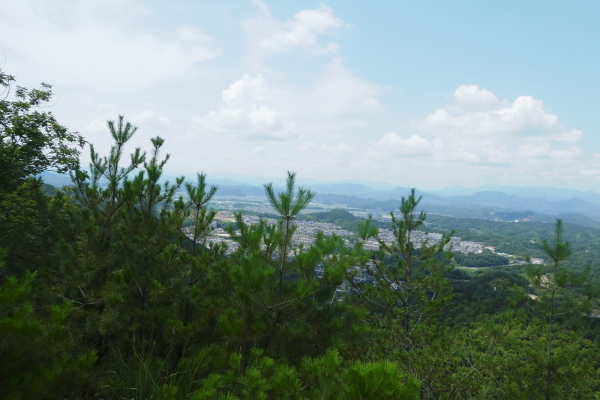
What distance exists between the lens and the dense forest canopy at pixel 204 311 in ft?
6.55

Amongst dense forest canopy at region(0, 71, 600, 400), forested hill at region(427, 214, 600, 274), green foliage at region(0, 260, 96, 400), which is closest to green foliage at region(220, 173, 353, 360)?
dense forest canopy at region(0, 71, 600, 400)

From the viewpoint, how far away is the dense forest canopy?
78.6 inches

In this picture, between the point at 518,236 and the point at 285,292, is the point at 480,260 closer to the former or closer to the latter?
the point at 518,236

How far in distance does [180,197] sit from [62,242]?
142cm

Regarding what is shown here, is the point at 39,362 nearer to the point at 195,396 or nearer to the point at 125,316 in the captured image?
the point at 195,396

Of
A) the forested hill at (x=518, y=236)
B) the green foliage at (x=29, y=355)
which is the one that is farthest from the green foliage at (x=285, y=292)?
the forested hill at (x=518, y=236)

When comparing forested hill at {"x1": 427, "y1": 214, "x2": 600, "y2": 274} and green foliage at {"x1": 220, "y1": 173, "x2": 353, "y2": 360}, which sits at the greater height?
green foliage at {"x1": 220, "y1": 173, "x2": 353, "y2": 360}

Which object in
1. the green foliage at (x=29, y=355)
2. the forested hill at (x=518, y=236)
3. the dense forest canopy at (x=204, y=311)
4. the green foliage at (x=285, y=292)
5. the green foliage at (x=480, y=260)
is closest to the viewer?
the green foliage at (x=29, y=355)

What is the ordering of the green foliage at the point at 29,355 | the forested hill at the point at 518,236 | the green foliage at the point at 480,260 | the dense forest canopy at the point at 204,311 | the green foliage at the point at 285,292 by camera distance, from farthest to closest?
the forested hill at the point at 518,236, the green foliage at the point at 480,260, the green foliage at the point at 285,292, the dense forest canopy at the point at 204,311, the green foliage at the point at 29,355

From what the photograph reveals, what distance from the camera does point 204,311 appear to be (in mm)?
3422

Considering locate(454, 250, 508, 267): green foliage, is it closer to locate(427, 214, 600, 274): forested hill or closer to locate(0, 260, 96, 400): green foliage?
locate(427, 214, 600, 274): forested hill

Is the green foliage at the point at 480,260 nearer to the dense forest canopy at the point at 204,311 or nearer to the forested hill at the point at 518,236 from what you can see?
the forested hill at the point at 518,236

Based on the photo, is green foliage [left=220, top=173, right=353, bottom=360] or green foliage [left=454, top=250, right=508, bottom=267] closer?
green foliage [left=220, top=173, right=353, bottom=360]

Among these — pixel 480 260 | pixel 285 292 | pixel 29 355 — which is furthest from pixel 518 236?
pixel 29 355
